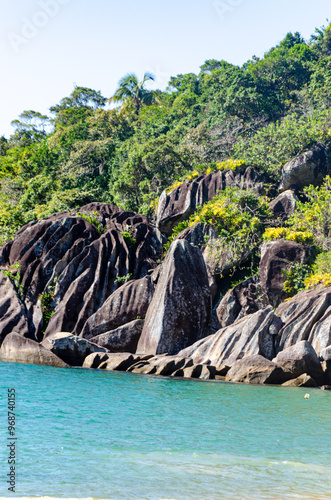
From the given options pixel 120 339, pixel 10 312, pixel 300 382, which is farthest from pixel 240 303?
pixel 10 312

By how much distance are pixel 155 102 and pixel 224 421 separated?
48415 millimetres

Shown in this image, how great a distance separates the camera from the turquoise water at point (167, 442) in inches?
199

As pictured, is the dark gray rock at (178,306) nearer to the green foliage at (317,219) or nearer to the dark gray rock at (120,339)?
the dark gray rock at (120,339)

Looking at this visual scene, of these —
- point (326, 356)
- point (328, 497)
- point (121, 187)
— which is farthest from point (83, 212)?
point (328, 497)

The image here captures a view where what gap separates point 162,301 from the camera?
713 inches

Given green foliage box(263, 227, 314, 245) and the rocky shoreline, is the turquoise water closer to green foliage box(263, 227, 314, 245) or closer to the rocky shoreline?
the rocky shoreline

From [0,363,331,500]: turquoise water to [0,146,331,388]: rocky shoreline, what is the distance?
305 centimetres

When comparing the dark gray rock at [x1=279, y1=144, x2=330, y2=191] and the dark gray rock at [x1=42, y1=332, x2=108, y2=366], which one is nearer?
the dark gray rock at [x1=42, y1=332, x2=108, y2=366]

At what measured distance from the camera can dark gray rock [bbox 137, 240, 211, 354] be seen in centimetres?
1777

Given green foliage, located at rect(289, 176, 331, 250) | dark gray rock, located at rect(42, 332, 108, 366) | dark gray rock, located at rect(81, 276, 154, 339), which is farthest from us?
green foliage, located at rect(289, 176, 331, 250)

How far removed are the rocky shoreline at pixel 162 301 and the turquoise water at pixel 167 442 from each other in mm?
3048

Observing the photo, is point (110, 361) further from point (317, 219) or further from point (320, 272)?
point (317, 219)

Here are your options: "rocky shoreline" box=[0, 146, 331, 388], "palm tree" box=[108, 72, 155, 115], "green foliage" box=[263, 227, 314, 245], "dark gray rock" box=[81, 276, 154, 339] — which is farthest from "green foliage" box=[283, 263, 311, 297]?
"palm tree" box=[108, 72, 155, 115]

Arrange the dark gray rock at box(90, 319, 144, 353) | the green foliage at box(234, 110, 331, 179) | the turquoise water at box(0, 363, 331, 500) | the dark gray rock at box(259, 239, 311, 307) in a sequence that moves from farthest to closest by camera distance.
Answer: the green foliage at box(234, 110, 331, 179) → the dark gray rock at box(259, 239, 311, 307) → the dark gray rock at box(90, 319, 144, 353) → the turquoise water at box(0, 363, 331, 500)
